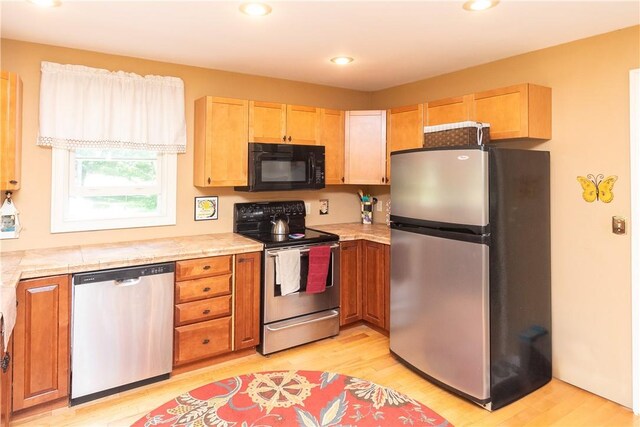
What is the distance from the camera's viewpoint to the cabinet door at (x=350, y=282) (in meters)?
3.74

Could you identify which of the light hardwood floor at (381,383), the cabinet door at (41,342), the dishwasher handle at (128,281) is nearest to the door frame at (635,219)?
the light hardwood floor at (381,383)

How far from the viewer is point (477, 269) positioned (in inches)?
100

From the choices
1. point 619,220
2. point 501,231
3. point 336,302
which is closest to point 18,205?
point 336,302

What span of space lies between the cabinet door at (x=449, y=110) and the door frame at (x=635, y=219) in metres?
1.00

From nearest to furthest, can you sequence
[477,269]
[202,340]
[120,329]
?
1. [477,269]
2. [120,329]
3. [202,340]

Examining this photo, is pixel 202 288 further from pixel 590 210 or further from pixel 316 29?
pixel 590 210

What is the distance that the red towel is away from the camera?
341cm

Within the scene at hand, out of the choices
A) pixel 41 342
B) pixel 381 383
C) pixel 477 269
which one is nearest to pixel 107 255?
pixel 41 342

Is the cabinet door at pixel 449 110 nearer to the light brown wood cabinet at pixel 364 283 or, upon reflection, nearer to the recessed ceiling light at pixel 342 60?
the recessed ceiling light at pixel 342 60

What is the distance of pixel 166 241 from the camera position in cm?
328

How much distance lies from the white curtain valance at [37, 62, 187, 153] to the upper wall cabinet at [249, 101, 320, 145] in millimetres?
584

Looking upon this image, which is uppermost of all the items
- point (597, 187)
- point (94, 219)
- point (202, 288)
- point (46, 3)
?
point (46, 3)

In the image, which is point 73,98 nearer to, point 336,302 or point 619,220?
point 336,302

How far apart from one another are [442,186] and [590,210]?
100 centimetres
